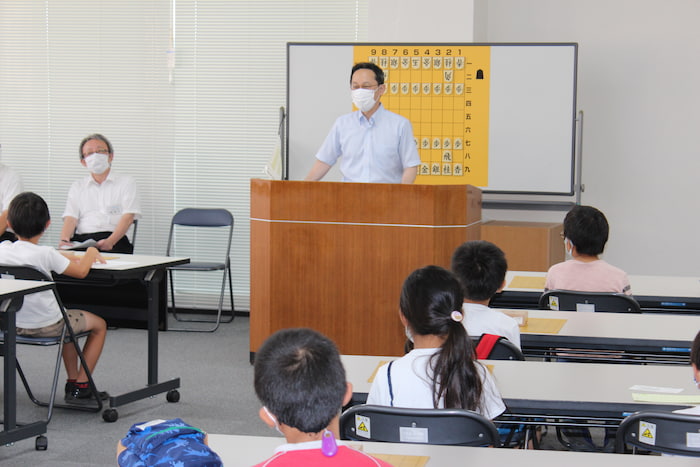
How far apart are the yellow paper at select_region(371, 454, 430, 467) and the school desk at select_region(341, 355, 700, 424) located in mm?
530

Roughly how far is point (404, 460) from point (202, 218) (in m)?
5.14

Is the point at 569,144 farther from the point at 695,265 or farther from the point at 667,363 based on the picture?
the point at 667,363

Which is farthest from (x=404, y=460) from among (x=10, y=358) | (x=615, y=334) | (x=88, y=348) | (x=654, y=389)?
(x=88, y=348)

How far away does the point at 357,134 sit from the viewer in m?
5.06

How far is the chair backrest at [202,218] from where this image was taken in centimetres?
666

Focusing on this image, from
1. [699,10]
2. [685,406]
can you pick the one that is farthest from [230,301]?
[685,406]

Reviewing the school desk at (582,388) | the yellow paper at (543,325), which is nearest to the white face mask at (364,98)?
the yellow paper at (543,325)

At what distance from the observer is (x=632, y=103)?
6.36 metres

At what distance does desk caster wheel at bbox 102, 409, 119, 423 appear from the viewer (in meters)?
4.12

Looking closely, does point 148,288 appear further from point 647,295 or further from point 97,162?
point 647,295

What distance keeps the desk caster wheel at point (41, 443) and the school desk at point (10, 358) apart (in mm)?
36

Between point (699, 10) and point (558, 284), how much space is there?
3.39 metres

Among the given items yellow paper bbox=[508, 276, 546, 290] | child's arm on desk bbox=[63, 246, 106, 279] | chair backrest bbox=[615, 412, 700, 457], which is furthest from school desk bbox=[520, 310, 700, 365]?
child's arm on desk bbox=[63, 246, 106, 279]

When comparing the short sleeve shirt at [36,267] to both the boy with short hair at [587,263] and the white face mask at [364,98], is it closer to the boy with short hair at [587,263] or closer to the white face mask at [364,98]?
the white face mask at [364,98]
